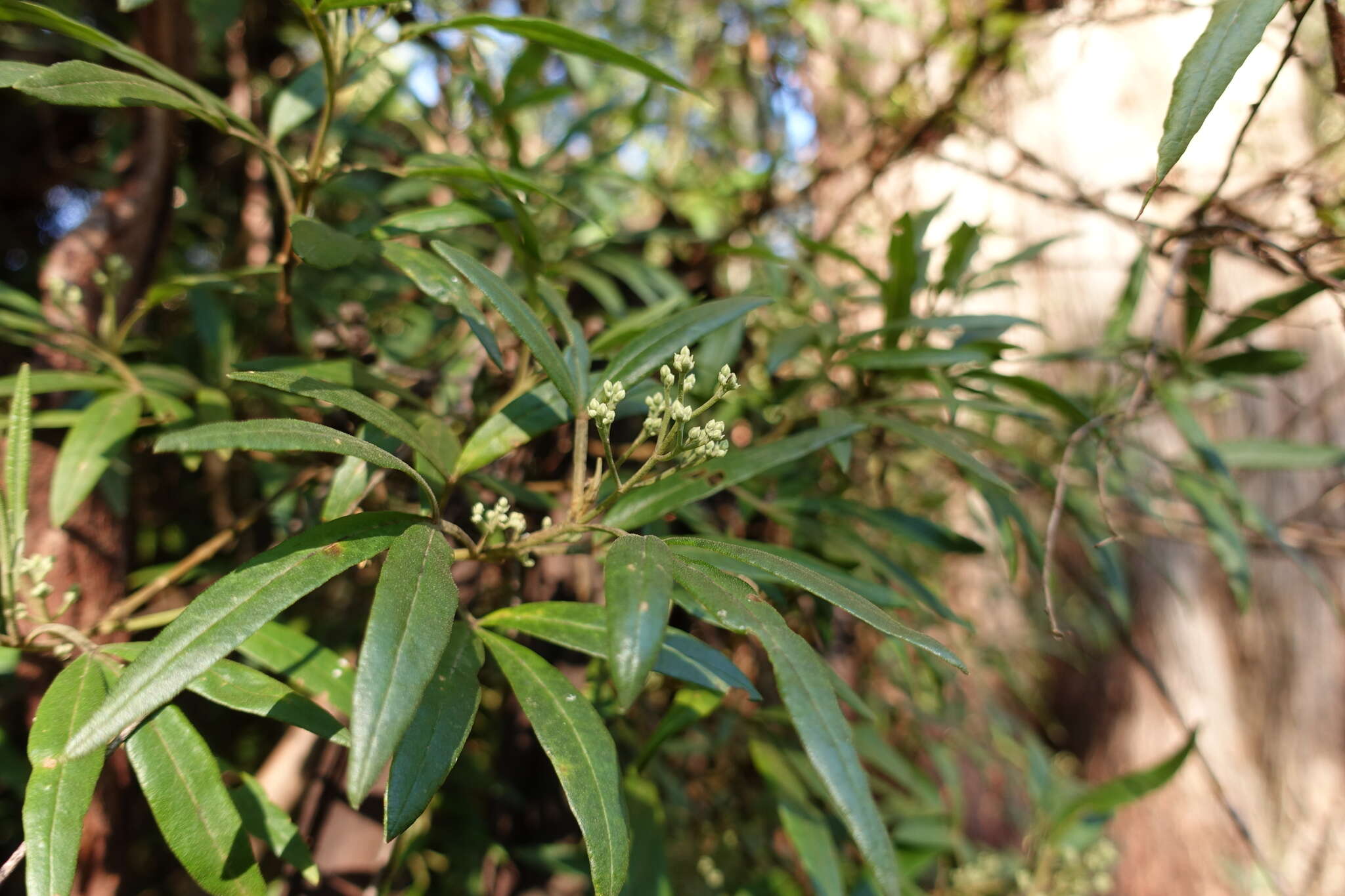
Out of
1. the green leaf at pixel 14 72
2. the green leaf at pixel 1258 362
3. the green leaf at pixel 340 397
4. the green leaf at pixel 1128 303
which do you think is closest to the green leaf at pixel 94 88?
the green leaf at pixel 14 72

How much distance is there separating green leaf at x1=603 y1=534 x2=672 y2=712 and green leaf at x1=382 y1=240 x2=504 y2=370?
26cm

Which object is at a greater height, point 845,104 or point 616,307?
point 845,104

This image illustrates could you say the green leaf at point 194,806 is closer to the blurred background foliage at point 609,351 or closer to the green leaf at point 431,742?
the green leaf at point 431,742

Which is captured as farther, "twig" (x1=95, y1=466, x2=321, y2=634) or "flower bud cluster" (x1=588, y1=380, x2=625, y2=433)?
"twig" (x1=95, y1=466, x2=321, y2=634)

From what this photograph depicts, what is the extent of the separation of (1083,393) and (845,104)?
0.80 metres

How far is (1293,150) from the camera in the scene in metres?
2.58

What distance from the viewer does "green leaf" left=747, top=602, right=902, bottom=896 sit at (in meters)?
0.37

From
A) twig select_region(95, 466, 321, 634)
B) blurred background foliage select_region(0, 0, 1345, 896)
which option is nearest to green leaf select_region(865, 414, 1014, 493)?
blurred background foliage select_region(0, 0, 1345, 896)

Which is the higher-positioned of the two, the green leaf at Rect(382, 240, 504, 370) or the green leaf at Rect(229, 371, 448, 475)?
the green leaf at Rect(382, 240, 504, 370)

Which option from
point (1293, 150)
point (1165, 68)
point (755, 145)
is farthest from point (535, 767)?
point (1165, 68)

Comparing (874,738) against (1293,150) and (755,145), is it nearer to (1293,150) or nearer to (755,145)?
(755,145)

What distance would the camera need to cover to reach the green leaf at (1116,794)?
2.93ft

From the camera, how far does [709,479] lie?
68cm

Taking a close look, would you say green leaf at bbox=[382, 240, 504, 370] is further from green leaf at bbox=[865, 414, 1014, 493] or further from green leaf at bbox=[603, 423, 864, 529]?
green leaf at bbox=[865, 414, 1014, 493]
